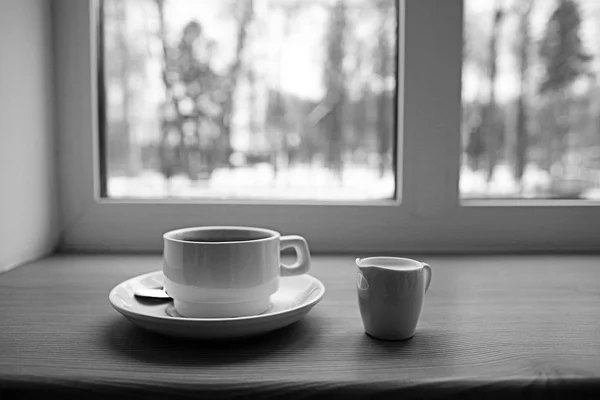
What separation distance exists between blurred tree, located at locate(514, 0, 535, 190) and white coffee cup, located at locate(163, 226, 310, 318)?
72 centimetres

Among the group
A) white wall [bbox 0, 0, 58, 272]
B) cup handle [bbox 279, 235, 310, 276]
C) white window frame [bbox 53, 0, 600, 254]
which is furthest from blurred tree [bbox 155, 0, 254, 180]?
cup handle [bbox 279, 235, 310, 276]

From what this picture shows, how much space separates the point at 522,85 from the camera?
1034mm

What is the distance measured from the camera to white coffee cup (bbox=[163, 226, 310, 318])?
0.50m

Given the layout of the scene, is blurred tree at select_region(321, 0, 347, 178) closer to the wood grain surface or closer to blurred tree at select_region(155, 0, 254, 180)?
blurred tree at select_region(155, 0, 254, 180)

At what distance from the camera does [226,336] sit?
1.54 feet

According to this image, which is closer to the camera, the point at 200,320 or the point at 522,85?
the point at 200,320

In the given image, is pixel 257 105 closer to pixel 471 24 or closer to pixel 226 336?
pixel 471 24

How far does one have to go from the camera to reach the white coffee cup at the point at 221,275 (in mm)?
499

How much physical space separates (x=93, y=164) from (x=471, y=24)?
2.66 ft

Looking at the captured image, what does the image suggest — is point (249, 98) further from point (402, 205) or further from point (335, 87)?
point (402, 205)

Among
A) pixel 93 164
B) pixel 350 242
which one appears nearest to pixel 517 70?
pixel 350 242

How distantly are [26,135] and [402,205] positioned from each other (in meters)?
0.71

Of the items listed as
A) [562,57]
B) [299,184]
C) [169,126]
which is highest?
[562,57]

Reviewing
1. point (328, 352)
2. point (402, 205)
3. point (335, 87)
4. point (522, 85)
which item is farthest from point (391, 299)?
point (522, 85)
